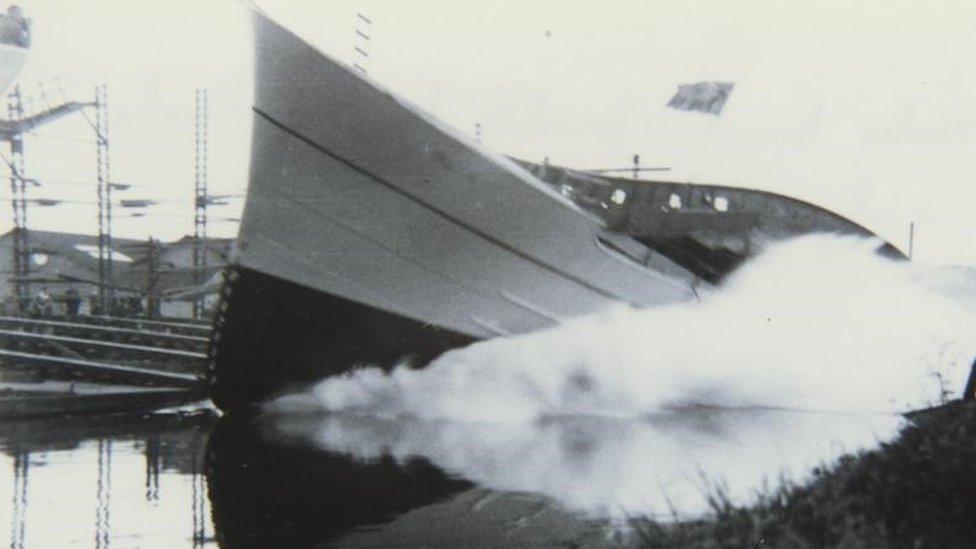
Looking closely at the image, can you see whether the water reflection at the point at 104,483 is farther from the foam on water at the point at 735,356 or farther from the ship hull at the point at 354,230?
the foam on water at the point at 735,356

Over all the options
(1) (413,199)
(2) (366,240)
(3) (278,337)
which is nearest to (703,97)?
(1) (413,199)

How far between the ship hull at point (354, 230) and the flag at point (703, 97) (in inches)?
83.2

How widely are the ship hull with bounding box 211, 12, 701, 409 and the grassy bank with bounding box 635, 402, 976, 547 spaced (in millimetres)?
9808

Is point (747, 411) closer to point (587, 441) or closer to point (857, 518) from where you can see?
point (587, 441)

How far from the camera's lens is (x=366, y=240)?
15000 millimetres

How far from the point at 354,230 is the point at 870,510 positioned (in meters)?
10.6

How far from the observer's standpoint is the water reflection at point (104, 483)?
7.07 metres

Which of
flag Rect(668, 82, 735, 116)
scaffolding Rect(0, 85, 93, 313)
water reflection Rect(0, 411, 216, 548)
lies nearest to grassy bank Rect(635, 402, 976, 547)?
water reflection Rect(0, 411, 216, 548)

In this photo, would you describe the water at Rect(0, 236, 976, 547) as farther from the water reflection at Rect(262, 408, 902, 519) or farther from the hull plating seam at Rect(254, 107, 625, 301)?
the hull plating seam at Rect(254, 107, 625, 301)

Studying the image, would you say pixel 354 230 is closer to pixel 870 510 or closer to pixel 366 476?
pixel 366 476

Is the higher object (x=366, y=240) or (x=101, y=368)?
(x=366, y=240)

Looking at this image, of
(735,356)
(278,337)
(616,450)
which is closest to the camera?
(616,450)

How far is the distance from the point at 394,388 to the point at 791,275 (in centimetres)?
741

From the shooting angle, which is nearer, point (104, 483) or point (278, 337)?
point (104, 483)
